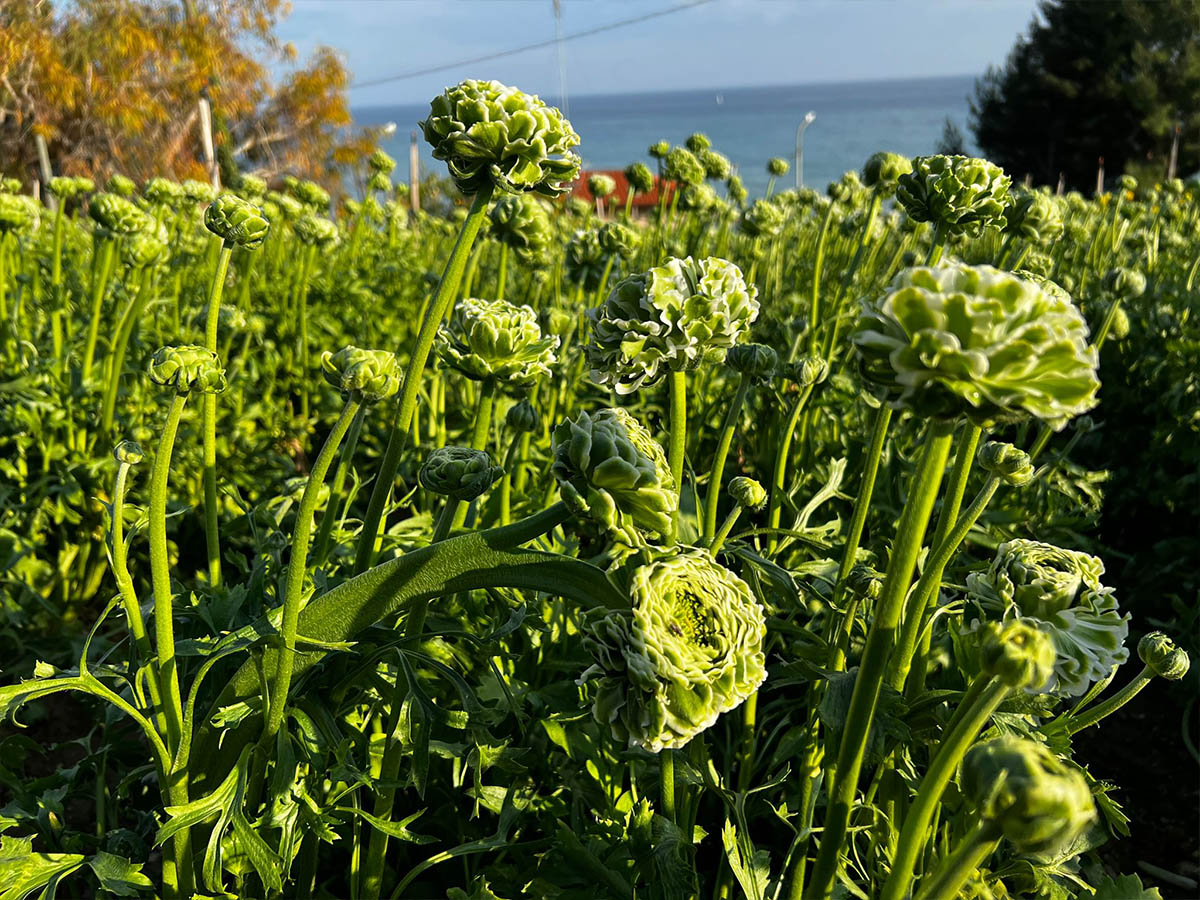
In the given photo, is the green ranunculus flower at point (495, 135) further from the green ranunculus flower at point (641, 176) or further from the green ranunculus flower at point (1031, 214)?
the green ranunculus flower at point (641, 176)

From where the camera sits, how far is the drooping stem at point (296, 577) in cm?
116

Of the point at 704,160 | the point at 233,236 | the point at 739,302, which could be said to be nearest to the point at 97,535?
the point at 233,236

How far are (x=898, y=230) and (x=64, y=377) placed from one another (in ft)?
21.0

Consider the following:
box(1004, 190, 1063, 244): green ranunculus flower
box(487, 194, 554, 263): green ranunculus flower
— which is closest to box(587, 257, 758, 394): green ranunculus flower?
box(487, 194, 554, 263): green ranunculus flower

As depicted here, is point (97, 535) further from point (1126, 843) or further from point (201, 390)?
point (1126, 843)

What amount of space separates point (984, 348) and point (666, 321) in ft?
2.13

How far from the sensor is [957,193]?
6.25 ft

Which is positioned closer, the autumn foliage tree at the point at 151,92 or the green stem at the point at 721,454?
the green stem at the point at 721,454

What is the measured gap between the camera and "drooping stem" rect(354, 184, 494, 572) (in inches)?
49.1

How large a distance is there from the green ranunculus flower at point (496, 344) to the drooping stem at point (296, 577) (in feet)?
1.09

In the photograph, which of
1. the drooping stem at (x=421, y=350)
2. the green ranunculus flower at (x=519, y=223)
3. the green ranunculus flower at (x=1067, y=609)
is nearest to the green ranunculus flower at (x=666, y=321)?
the drooping stem at (x=421, y=350)

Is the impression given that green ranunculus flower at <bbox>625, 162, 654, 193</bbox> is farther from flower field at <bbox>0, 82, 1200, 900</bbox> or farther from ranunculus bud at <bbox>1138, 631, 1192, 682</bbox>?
ranunculus bud at <bbox>1138, 631, 1192, 682</bbox>

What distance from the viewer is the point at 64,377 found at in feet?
9.98

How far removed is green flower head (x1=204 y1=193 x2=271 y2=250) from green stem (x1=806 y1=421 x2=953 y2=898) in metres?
1.39
